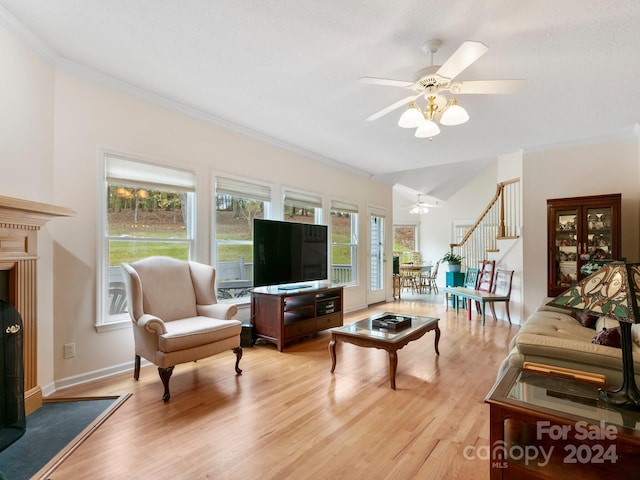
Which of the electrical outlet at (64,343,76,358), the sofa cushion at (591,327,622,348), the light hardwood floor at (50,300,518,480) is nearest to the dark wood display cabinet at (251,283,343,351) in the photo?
the light hardwood floor at (50,300,518,480)

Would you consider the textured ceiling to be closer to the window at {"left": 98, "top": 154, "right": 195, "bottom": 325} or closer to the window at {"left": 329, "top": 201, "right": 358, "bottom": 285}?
the window at {"left": 98, "top": 154, "right": 195, "bottom": 325}

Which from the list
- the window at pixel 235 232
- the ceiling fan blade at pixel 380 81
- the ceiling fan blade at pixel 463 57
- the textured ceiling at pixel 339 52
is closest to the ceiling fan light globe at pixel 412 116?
A: the ceiling fan blade at pixel 380 81

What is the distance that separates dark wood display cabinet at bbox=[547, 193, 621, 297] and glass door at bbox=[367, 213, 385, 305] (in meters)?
2.97

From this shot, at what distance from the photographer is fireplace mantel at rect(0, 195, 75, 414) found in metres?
2.07

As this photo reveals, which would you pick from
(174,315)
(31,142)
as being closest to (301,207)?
(174,315)

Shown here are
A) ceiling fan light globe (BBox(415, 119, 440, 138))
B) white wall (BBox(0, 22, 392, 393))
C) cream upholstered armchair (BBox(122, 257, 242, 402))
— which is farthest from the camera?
cream upholstered armchair (BBox(122, 257, 242, 402))

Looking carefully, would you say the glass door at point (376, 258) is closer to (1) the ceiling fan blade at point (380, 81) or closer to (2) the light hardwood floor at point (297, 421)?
(2) the light hardwood floor at point (297, 421)

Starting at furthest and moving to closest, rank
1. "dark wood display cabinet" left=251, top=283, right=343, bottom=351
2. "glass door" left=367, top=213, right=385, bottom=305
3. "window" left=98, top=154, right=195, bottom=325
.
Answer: "glass door" left=367, top=213, right=385, bottom=305
"dark wood display cabinet" left=251, top=283, right=343, bottom=351
"window" left=98, top=154, right=195, bottom=325

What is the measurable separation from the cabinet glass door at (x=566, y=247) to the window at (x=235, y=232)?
4.04 meters

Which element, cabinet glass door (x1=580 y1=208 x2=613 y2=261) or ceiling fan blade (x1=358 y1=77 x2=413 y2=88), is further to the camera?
cabinet glass door (x1=580 y1=208 x2=613 y2=261)

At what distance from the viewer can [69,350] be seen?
2736 mm

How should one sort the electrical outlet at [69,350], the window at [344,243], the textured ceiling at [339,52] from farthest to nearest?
the window at [344,243]
the electrical outlet at [69,350]
the textured ceiling at [339,52]

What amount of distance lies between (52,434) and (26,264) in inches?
43.9

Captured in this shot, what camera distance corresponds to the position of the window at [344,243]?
5.79m
